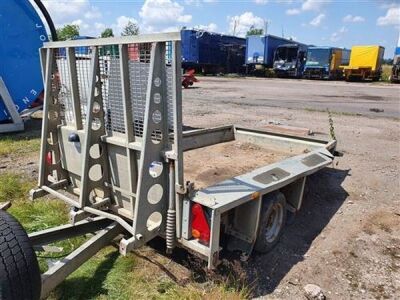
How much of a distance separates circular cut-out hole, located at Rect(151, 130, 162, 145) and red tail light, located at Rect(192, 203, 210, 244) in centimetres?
52

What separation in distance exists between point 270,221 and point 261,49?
32.7m

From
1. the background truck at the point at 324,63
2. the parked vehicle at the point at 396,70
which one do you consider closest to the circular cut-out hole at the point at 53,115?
the parked vehicle at the point at 396,70

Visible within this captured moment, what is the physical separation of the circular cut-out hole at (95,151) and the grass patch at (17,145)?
3.91 metres

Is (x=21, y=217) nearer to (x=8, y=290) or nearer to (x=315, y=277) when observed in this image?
(x=8, y=290)

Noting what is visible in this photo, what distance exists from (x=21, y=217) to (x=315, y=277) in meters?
2.94

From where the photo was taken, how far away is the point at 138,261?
321 centimetres

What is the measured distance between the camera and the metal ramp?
2.56 m

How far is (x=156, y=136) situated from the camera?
2.66m

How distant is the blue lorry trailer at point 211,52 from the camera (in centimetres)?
3189

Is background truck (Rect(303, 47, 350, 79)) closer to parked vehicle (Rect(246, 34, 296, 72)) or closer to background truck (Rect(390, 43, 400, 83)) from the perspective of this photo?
parked vehicle (Rect(246, 34, 296, 72))

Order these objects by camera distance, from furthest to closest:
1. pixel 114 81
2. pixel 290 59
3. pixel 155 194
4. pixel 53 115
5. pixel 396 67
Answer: pixel 290 59, pixel 396 67, pixel 53 115, pixel 114 81, pixel 155 194

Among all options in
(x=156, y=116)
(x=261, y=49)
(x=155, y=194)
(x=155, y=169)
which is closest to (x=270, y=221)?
(x=155, y=194)

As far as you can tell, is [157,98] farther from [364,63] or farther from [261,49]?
[261,49]

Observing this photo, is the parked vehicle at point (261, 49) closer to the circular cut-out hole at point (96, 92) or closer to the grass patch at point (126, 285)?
the circular cut-out hole at point (96, 92)
